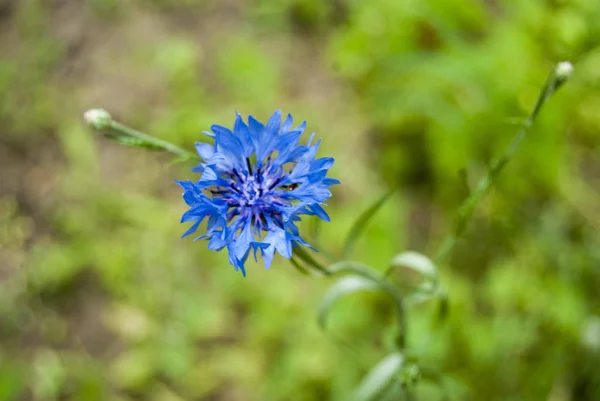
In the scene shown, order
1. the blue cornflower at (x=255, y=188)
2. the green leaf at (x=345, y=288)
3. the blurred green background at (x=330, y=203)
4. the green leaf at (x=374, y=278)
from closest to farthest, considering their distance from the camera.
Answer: the blue cornflower at (x=255, y=188), the green leaf at (x=374, y=278), the green leaf at (x=345, y=288), the blurred green background at (x=330, y=203)

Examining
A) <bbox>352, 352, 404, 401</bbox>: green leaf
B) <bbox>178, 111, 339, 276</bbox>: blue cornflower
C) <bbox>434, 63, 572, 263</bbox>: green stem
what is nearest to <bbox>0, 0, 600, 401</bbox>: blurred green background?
<bbox>352, 352, 404, 401</bbox>: green leaf

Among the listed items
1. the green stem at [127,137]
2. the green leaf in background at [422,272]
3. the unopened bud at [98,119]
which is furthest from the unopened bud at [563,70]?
the unopened bud at [98,119]

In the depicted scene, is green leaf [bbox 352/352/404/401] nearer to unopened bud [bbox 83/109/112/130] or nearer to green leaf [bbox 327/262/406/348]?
green leaf [bbox 327/262/406/348]

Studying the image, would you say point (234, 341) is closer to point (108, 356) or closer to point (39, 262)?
point (108, 356)

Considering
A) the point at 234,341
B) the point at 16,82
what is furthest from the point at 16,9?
the point at 234,341

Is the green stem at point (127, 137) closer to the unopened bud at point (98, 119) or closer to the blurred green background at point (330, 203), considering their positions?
the unopened bud at point (98, 119)
